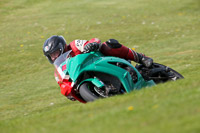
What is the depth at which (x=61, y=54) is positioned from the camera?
25.2 feet

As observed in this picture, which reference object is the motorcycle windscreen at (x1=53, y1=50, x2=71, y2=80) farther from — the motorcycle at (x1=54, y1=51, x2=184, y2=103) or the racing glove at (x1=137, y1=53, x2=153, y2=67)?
the racing glove at (x1=137, y1=53, x2=153, y2=67)

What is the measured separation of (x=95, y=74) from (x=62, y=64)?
0.67 meters

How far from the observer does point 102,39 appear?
17.0 m

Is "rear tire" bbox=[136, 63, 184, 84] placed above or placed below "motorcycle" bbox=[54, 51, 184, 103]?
below

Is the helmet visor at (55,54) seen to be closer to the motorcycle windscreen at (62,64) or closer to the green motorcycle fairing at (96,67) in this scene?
the motorcycle windscreen at (62,64)

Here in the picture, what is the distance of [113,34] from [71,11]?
714cm

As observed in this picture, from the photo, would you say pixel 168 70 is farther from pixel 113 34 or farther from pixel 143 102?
pixel 113 34

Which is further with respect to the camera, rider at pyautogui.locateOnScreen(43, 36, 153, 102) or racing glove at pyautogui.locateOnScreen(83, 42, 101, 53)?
rider at pyautogui.locateOnScreen(43, 36, 153, 102)

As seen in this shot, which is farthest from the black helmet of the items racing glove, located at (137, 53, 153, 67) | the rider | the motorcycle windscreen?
racing glove, located at (137, 53, 153, 67)

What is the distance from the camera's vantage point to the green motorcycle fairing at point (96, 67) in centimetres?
694

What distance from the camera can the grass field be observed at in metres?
4.77

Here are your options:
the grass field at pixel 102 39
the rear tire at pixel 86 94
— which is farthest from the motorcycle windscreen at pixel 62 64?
the grass field at pixel 102 39

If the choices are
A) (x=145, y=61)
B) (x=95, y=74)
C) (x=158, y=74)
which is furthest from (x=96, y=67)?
(x=158, y=74)

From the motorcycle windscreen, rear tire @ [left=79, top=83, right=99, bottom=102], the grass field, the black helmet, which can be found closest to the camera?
the grass field
